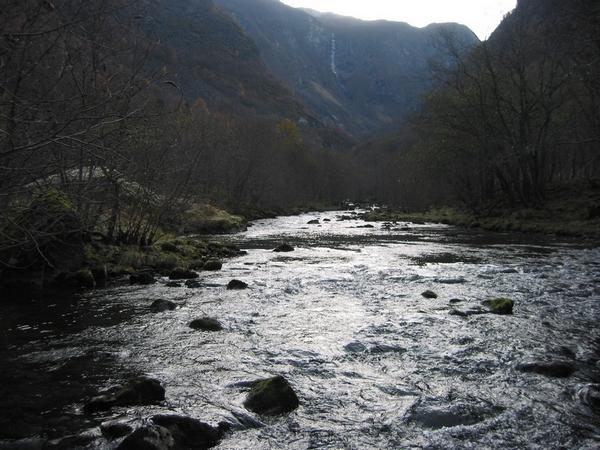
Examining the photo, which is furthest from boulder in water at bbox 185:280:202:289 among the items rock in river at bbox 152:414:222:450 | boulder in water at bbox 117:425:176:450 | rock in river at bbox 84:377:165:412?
boulder in water at bbox 117:425:176:450

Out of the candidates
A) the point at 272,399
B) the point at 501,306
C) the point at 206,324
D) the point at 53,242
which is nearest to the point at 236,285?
the point at 206,324

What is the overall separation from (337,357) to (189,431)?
3.03m

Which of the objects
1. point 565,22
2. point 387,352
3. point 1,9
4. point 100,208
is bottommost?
point 387,352

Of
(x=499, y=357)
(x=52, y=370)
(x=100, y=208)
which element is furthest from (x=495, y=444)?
(x=100, y=208)

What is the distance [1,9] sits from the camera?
5.46m

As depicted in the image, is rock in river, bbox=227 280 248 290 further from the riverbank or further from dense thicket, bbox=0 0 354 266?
the riverbank

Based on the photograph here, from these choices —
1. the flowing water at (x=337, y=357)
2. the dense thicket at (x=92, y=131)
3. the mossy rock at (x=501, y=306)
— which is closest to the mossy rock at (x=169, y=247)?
the dense thicket at (x=92, y=131)

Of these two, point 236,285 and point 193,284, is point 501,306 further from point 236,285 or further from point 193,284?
point 193,284

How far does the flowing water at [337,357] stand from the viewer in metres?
5.09

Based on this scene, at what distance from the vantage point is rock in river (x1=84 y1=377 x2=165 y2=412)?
17.7 feet

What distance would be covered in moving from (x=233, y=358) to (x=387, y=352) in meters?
2.43

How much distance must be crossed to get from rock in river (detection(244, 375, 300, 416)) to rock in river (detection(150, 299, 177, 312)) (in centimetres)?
487

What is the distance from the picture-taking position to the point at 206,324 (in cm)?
888

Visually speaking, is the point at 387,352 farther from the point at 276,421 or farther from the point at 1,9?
the point at 1,9
